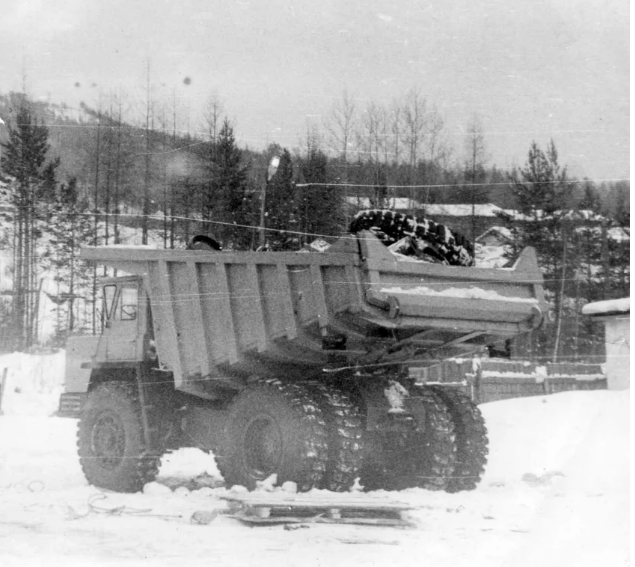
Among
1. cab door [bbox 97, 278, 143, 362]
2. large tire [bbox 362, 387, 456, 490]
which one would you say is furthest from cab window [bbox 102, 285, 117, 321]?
large tire [bbox 362, 387, 456, 490]

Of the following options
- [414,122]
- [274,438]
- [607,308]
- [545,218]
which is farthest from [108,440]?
[607,308]

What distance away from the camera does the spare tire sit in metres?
8.09

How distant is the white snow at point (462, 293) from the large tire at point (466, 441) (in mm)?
1931

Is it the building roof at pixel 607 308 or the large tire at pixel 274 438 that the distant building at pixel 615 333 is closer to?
the building roof at pixel 607 308

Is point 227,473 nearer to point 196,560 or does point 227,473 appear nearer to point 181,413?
point 181,413

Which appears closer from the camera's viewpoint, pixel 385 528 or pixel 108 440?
pixel 385 528

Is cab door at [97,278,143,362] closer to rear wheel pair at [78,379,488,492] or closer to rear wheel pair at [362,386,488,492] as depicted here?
rear wheel pair at [78,379,488,492]

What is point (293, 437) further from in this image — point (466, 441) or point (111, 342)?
point (111, 342)

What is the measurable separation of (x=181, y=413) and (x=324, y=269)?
9.52 ft

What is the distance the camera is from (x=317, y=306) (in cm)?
809

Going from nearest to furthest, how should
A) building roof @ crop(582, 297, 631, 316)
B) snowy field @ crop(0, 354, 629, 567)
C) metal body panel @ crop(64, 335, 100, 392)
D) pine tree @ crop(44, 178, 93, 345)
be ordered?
snowy field @ crop(0, 354, 629, 567)
building roof @ crop(582, 297, 631, 316)
pine tree @ crop(44, 178, 93, 345)
metal body panel @ crop(64, 335, 100, 392)

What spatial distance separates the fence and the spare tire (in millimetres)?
6349

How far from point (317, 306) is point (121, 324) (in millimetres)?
2993

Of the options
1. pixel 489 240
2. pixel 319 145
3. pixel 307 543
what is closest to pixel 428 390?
pixel 489 240
